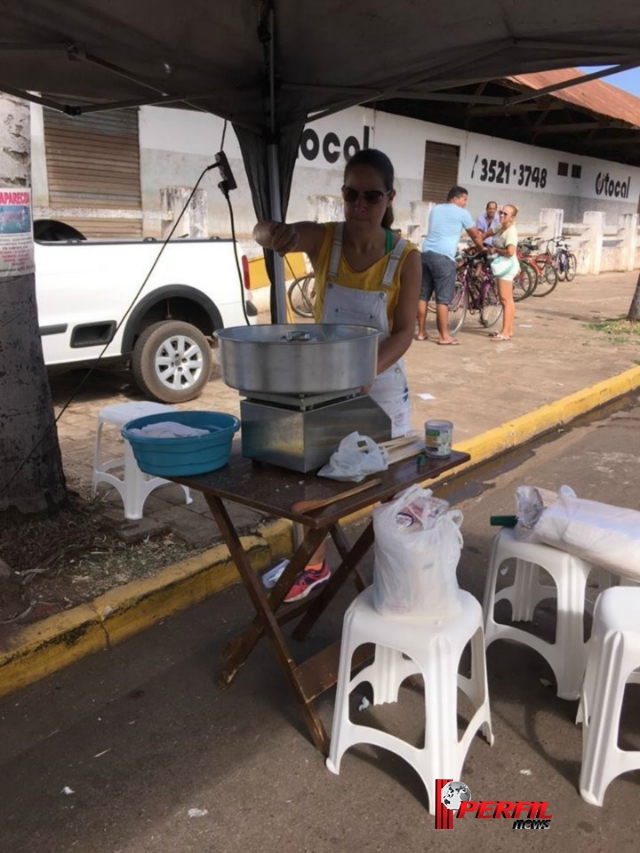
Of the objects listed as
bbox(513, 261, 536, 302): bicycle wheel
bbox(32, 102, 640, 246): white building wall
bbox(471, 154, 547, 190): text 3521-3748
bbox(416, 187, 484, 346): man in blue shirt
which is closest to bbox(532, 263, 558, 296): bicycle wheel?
bbox(513, 261, 536, 302): bicycle wheel

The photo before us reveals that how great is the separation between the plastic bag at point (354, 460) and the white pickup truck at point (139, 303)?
3.43 meters

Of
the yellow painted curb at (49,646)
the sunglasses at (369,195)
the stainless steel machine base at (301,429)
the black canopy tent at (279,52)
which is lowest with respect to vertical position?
the yellow painted curb at (49,646)

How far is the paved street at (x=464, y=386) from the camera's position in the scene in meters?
4.31

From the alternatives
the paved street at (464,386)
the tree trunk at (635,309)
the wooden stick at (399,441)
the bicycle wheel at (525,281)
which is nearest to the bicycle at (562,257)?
the bicycle wheel at (525,281)

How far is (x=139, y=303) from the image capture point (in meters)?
5.88

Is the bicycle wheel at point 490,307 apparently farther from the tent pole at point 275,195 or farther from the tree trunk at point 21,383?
the tree trunk at point 21,383

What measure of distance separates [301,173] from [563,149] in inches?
457

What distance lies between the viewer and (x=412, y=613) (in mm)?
2260

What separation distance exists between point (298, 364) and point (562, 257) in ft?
52.1

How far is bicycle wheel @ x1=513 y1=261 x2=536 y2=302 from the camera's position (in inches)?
527

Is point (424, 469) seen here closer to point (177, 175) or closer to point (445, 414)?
point (445, 414)

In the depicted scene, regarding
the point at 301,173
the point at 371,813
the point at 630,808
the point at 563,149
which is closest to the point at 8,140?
the point at 371,813

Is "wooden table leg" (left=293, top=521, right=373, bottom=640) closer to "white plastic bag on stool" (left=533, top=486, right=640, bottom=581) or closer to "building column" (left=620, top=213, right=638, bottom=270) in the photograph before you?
"white plastic bag on stool" (left=533, top=486, right=640, bottom=581)

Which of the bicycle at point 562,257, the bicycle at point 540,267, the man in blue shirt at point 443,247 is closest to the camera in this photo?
the man in blue shirt at point 443,247
